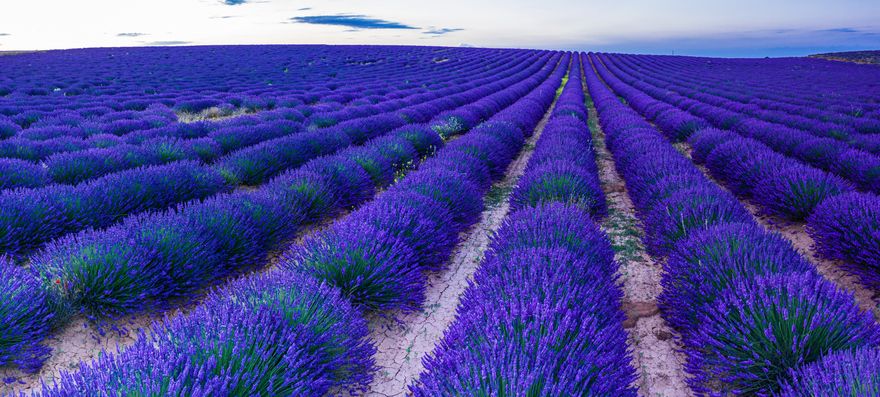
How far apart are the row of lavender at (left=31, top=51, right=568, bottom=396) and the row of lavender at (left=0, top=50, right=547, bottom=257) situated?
6.15 ft

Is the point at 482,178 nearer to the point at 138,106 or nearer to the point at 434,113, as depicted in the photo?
the point at 434,113

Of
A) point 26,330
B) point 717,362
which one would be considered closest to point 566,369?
point 717,362

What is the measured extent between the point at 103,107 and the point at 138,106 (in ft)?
3.41

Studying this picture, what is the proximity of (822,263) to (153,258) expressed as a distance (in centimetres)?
452

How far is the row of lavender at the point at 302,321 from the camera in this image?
59.1 inches

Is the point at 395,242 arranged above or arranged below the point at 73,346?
above

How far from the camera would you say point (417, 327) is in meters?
2.61

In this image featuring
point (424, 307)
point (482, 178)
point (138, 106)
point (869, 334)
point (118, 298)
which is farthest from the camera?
point (138, 106)

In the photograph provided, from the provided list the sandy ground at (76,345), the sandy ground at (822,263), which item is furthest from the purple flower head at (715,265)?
the sandy ground at (76,345)

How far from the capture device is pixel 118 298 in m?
2.46

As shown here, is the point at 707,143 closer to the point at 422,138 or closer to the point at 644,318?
the point at 422,138

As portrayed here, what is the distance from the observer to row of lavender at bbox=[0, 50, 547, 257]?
329cm

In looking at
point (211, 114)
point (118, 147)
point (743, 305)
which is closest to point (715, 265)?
point (743, 305)

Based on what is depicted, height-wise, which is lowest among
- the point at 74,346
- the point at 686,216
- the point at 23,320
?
the point at 74,346
